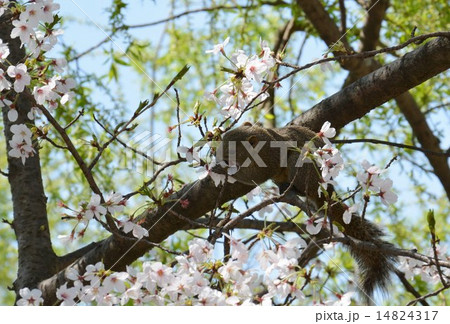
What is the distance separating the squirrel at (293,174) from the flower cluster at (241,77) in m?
0.35

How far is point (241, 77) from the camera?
220cm

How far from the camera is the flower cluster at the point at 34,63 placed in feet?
7.12

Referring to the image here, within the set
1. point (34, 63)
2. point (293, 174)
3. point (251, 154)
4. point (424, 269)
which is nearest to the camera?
point (34, 63)

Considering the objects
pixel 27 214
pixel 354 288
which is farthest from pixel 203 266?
pixel 27 214

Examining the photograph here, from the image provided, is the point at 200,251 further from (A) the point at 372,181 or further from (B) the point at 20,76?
(B) the point at 20,76

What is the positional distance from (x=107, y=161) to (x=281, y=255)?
1.97 meters

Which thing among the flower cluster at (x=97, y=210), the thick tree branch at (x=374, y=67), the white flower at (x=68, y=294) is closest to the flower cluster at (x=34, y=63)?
the flower cluster at (x=97, y=210)

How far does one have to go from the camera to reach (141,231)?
7.26 ft

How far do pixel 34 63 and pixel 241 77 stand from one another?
2.21ft

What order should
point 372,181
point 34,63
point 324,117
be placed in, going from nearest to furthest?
1. point 372,181
2. point 34,63
3. point 324,117

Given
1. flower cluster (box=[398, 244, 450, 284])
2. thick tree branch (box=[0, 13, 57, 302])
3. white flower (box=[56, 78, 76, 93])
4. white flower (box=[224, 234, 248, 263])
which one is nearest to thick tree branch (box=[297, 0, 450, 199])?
flower cluster (box=[398, 244, 450, 284])

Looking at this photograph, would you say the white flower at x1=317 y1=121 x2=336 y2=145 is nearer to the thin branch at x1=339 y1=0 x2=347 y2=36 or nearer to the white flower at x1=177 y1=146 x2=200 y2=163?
the white flower at x1=177 y1=146 x2=200 y2=163

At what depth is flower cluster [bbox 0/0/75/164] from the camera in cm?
217

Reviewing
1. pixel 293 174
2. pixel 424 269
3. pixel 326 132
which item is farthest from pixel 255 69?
pixel 424 269
